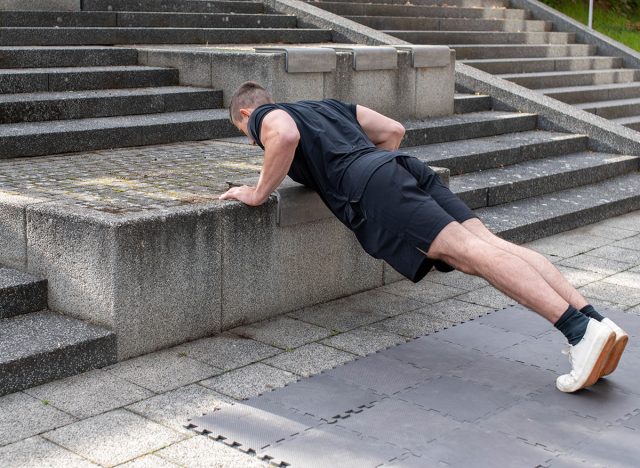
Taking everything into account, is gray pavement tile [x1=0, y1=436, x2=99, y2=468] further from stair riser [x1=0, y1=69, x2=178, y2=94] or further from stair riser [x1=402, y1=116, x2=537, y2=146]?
stair riser [x1=402, y1=116, x2=537, y2=146]

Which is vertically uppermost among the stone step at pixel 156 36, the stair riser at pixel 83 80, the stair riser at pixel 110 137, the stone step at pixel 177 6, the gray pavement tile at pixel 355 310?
the stone step at pixel 177 6

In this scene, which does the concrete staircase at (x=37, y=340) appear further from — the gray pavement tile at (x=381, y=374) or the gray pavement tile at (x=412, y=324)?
the gray pavement tile at (x=412, y=324)

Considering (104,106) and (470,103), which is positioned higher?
(104,106)

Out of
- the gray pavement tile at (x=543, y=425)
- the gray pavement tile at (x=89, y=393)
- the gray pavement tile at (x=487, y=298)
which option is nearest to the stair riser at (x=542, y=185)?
the gray pavement tile at (x=487, y=298)

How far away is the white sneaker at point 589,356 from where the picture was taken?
4.60 m

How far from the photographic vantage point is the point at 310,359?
17.1 feet

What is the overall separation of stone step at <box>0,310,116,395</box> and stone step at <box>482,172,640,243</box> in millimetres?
3743

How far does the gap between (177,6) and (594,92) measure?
18.8 ft

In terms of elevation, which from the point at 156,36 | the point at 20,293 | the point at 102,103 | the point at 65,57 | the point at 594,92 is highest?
the point at 156,36

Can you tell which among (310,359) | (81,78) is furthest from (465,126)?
(310,359)

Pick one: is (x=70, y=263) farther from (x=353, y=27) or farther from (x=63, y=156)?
(x=353, y=27)

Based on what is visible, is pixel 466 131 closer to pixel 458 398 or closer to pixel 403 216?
pixel 403 216

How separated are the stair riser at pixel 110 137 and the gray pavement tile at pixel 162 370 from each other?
8.99ft

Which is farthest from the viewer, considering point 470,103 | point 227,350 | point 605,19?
point 605,19
